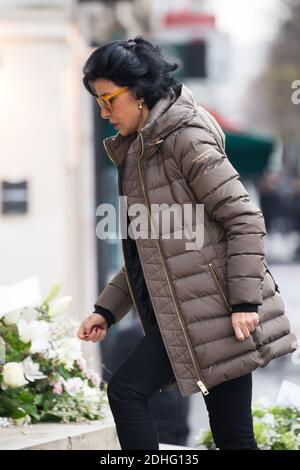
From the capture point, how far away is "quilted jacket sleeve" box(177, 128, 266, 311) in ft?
11.9

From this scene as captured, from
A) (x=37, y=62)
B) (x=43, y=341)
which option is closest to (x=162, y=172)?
(x=43, y=341)

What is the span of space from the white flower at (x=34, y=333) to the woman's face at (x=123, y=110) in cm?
114

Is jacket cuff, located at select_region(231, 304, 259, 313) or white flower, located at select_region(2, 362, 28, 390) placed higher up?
jacket cuff, located at select_region(231, 304, 259, 313)

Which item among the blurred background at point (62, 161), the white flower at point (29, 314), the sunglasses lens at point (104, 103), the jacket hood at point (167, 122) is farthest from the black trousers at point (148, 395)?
the blurred background at point (62, 161)

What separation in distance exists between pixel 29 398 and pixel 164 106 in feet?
4.97

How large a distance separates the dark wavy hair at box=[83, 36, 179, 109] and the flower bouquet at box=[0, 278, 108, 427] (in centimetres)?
128

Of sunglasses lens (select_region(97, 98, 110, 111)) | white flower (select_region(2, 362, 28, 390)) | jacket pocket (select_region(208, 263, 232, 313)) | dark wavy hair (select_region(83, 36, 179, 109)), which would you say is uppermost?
dark wavy hair (select_region(83, 36, 179, 109))

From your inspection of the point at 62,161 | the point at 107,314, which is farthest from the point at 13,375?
the point at 62,161

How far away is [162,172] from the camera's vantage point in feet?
12.3

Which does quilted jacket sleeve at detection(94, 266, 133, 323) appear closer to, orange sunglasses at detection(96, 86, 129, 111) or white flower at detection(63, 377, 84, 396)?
orange sunglasses at detection(96, 86, 129, 111)

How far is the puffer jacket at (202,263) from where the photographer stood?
3660 millimetres

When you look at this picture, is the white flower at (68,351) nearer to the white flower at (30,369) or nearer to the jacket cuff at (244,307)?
the white flower at (30,369)

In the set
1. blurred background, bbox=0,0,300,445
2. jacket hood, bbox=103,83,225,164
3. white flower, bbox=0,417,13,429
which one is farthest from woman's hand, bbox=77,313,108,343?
blurred background, bbox=0,0,300,445

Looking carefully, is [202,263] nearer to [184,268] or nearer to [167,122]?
[184,268]
